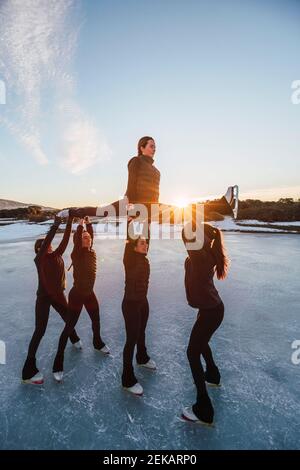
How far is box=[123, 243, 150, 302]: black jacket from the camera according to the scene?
2652mm

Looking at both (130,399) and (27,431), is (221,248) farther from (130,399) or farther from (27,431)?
(27,431)

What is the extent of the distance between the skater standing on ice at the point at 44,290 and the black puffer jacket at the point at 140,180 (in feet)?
2.43

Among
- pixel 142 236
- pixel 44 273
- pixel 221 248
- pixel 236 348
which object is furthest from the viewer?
pixel 236 348

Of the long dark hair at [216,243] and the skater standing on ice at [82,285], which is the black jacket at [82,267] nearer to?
the skater standing on ice at [82,285]

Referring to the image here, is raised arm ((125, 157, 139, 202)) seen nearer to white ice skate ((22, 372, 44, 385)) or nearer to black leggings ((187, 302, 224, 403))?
→ black leggings ((187, 302, 224, 403))

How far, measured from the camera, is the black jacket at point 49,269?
282 centimetres

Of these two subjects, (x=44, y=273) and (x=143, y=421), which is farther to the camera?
(x=44, y=273)

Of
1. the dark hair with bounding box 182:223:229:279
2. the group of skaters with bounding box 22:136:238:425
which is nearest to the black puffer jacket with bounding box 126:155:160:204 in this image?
the group of skaters with bounding box 22:136:238:425

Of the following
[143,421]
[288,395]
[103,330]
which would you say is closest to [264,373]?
[288,395]

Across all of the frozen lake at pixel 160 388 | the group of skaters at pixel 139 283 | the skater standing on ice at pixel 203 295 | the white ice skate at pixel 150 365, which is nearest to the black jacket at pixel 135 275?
the group of skaters at pixel 139 283

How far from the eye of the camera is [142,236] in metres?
2.65

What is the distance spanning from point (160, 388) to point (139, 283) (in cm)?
108
